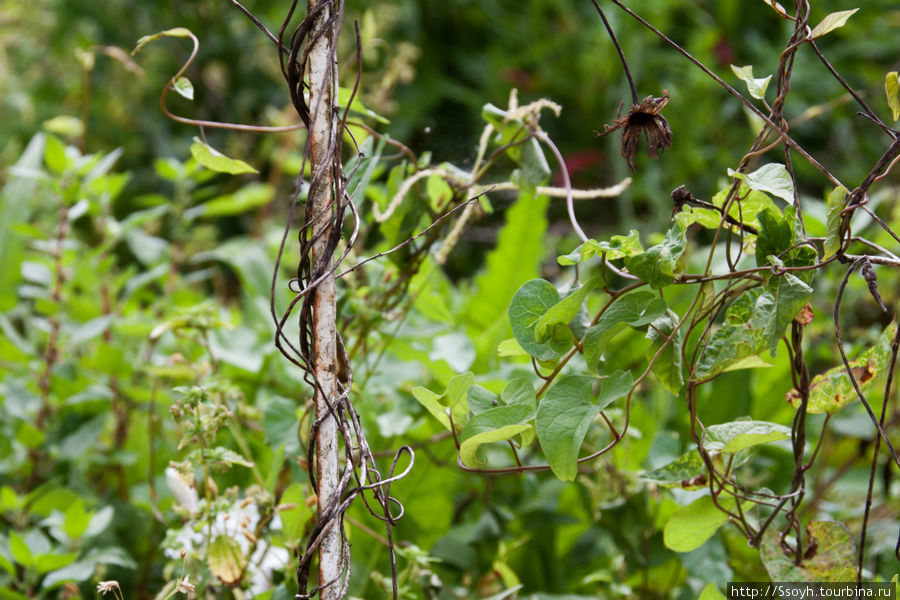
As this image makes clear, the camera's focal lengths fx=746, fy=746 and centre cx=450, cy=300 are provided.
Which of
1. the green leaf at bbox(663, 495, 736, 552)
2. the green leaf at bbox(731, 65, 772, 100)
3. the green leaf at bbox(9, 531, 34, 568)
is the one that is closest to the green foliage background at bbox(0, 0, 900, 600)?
the green leaf at bbox(9, 531, 34, 568)

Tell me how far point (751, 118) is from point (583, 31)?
166 cm

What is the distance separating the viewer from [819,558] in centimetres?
55

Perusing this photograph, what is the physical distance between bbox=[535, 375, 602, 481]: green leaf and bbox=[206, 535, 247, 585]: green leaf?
0.27 metres

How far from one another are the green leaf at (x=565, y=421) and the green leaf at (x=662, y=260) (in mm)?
80

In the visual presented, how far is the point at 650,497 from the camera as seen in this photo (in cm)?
78

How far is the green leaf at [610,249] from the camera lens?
488 millimetres

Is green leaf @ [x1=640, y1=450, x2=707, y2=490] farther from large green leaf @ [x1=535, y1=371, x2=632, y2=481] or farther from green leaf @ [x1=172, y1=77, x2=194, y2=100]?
green leaf @ [x1=172, y1=77, x2=194, y2=100]

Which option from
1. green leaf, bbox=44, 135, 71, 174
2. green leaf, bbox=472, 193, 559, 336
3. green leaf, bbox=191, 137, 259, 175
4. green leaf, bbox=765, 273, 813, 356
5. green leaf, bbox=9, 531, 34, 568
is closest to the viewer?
green leaf, bbox=765, 273, 813, 356

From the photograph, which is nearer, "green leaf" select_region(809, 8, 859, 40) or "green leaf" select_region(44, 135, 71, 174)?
"green leaf" select_region(809, 8, 859, 40)

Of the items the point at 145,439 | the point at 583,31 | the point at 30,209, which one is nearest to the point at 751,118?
the point at 145,439

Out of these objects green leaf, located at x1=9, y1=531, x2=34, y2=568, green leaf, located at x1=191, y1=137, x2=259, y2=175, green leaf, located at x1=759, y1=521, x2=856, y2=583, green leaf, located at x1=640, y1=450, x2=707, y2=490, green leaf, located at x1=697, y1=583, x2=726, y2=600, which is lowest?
green leaf, located at x1=9, y1=531, x2=34, y2=568

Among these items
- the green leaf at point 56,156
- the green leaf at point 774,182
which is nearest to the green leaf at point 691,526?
the green leaf at point 774,182

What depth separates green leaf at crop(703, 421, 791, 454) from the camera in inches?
20.0

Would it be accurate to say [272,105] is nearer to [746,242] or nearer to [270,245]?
[270,245]
